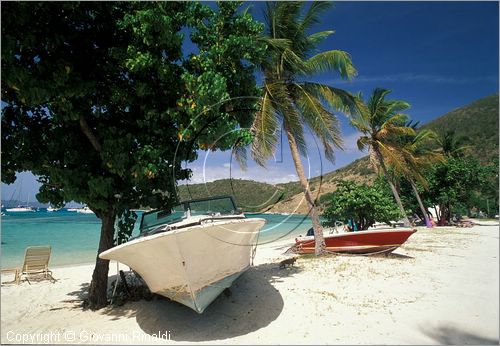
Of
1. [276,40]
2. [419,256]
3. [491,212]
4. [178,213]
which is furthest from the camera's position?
[491,212]

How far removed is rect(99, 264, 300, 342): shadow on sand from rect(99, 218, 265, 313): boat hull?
1.95ft

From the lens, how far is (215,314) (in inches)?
271

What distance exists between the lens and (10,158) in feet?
25.0

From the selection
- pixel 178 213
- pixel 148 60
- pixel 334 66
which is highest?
pixel 334 66

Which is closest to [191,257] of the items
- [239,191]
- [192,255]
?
[192,255]

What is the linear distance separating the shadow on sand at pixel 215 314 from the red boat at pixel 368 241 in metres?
4.86

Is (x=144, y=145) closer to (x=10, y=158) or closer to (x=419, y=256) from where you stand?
(x=10, y=158)

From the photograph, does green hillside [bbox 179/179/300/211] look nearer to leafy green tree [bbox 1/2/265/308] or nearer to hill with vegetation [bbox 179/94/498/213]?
hill with vegetation [bbox 179/94/498/213]

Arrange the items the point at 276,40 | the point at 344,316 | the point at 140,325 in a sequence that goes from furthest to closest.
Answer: the point at 276,40, the point at 140,325, the point at 344,316

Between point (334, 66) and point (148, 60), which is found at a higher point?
point (334, 66)

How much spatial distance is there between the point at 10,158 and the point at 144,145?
328cm

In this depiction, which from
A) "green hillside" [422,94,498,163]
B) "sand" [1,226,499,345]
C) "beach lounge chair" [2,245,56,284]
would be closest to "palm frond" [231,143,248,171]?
"sand" [1,226,499,345]

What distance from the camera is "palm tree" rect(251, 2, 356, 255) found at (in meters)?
11.6

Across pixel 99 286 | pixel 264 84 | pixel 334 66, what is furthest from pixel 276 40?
pixel 99 286
